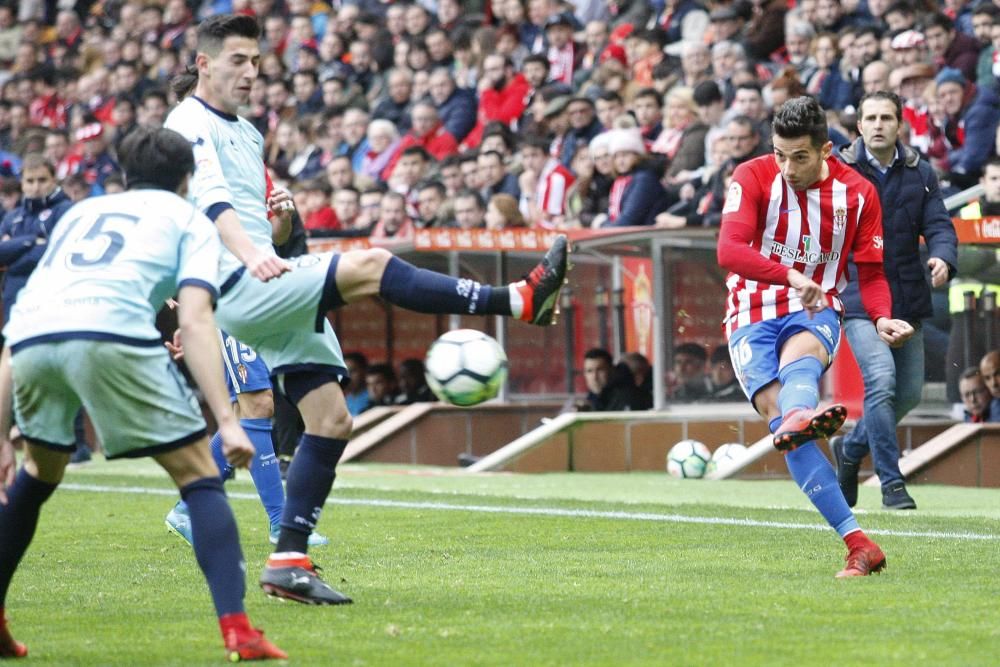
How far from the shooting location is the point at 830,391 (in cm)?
1372

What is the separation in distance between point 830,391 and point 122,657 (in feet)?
30.4

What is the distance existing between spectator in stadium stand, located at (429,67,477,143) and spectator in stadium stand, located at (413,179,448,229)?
108 inches

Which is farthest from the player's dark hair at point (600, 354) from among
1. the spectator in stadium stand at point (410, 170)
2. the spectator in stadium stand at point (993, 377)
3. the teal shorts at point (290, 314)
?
the teal shorts at point (290, 314)

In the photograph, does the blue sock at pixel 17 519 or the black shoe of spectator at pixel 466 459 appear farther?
the black shoe of spectator at pixel 466 459

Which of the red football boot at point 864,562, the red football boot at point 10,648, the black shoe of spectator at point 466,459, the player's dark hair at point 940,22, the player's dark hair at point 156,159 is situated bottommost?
the black shoe of spectator at point 466,459

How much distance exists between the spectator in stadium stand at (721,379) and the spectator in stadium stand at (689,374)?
0.16ft

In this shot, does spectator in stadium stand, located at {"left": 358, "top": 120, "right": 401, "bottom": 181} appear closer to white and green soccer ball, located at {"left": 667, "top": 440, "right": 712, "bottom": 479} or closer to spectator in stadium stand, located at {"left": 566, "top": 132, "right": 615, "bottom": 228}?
spectator in stadium stand, located at {"left": 566, "top": 132, "right": 615, "bottom": 228}

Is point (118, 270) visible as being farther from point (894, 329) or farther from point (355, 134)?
A: point (355, 134)

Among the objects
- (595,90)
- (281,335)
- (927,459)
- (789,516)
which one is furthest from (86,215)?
(595,90)

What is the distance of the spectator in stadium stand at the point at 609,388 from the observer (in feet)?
48.5

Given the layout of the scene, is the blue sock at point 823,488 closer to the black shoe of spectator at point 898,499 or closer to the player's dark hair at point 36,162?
the black shoe of spectator at point 898,499

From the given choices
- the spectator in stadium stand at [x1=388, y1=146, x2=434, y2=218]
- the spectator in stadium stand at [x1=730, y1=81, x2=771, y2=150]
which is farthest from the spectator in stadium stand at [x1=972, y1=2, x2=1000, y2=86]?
the spectator in stadium stand at [x1=388, y1=146, x2=434, y2=218]

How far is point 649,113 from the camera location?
17.3m

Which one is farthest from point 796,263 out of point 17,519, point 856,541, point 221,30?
point 17,519
